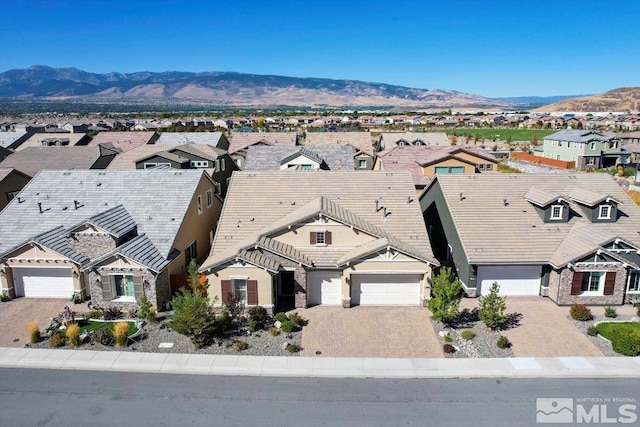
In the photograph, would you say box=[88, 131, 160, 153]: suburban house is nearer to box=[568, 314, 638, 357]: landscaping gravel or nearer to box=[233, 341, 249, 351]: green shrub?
box=[233, 341, 249, 351]: green shrub

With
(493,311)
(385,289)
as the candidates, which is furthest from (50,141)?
(493,311)

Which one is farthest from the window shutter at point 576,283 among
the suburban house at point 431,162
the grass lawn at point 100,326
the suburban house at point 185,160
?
the suburban house at point 185,160

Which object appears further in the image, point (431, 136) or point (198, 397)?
point (431, 136)

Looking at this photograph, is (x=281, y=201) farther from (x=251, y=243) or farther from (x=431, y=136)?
(x=431, y=136)

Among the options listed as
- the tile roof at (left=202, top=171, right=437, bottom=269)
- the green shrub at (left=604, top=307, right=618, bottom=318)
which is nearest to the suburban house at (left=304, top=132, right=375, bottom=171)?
the tile roof at (left=202, top=171, right=437, bottom=269)

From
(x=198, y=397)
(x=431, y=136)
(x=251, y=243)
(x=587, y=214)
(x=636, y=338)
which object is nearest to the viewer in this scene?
(x=198, y=397)

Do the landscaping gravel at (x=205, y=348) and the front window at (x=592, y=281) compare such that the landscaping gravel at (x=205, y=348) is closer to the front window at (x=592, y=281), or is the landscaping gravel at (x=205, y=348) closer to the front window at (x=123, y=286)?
the front window at (x=123, y=286)

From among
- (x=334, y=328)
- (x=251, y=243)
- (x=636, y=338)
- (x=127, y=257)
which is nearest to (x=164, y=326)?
(x=127, y=257)
